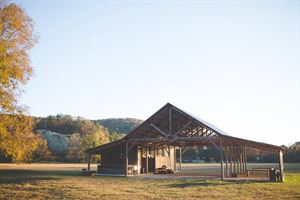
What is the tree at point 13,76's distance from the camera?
54.0 ft

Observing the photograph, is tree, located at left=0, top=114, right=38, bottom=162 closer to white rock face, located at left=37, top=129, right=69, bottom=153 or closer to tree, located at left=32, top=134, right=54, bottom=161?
tree, located at left=32, top=134, right=54, bottom=161

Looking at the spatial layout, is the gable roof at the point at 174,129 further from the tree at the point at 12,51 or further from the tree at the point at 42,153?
the tree at the point at 42,153

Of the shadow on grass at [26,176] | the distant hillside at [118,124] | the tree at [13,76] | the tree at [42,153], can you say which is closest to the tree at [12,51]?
the tree at [13,76]

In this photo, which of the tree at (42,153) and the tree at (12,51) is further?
the tree at (42,153)

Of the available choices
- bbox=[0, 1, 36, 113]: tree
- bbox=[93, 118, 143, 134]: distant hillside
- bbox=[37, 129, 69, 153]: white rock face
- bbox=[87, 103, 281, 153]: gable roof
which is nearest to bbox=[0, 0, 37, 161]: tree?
bbox=[0, 1, 36, 113]: tree

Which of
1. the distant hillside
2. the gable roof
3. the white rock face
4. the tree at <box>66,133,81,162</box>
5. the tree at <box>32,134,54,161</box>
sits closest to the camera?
the gable roof

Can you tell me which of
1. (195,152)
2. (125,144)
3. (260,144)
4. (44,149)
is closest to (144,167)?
(125,144)

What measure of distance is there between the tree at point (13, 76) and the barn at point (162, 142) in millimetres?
14061

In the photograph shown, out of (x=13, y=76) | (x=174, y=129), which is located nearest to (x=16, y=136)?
(x=13, y=76)

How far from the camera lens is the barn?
27.7 m

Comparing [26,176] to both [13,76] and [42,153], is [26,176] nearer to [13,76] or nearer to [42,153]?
[13,76]

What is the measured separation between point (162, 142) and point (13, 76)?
798 inches

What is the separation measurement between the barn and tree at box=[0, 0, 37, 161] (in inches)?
554

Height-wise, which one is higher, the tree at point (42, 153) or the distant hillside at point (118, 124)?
the distant hillside at point (118, 124)
